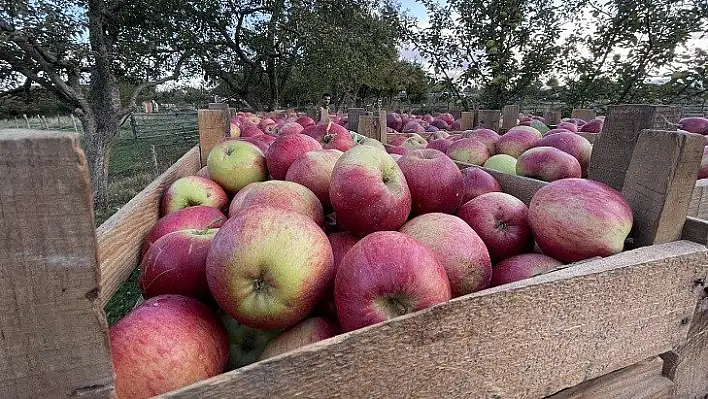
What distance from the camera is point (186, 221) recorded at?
4.48 feet

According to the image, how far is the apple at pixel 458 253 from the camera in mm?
1035

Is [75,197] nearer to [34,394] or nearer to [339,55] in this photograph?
[34,394]

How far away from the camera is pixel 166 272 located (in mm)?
1033

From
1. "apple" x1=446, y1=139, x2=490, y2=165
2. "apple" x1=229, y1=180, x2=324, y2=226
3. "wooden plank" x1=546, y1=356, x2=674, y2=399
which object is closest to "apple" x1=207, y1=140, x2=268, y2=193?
"apple" x1=229, y1=180, x2=324, y2=226

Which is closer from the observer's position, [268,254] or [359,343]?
[359,343]

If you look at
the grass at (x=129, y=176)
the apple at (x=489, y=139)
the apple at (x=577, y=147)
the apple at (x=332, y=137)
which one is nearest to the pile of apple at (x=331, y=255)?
the apple at (x=332, y=137)

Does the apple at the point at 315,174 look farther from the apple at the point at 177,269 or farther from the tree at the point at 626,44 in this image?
the tree at the point at 626,44

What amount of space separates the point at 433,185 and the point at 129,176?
12.4m

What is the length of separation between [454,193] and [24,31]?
8653 millimetres

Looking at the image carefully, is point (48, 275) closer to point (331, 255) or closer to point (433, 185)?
point (331, 255)

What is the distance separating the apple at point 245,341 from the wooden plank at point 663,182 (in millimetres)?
1054

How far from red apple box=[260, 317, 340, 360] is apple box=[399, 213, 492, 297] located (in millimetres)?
322

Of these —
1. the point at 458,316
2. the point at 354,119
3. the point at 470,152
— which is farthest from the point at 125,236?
the point at 354,119

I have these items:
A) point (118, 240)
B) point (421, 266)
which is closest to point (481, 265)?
point (421, 266)
